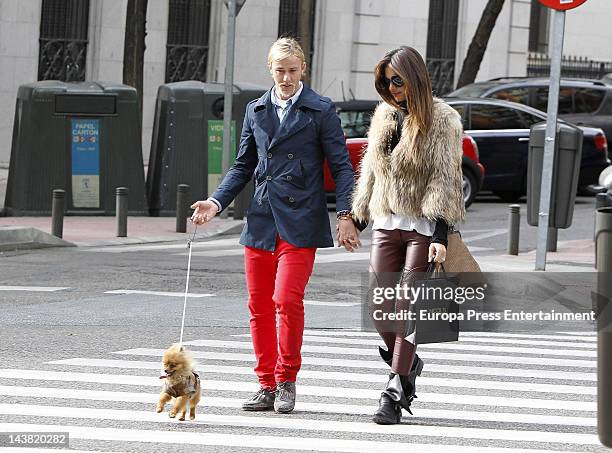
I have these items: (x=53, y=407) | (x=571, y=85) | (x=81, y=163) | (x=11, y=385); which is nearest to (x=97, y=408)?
(x=53, y=407)

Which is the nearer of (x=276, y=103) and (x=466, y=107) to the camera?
(x=276, y=103)

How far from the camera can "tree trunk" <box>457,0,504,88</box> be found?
31172mm

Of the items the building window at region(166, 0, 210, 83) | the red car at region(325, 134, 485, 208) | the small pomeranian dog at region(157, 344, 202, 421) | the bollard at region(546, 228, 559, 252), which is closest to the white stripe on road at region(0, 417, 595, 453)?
the small pomeranian dog at region(157, 344, 202, 421)

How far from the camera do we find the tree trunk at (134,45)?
26.3 meters

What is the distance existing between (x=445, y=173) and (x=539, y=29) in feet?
113

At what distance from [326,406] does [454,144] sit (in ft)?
4.85

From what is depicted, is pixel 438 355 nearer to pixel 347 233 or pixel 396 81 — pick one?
pixel 347 233

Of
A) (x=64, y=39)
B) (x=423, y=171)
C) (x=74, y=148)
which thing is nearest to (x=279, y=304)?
(x=423, y=171)

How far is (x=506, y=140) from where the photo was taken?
79.0 feet

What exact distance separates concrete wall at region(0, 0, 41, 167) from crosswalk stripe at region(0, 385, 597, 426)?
22.6 m

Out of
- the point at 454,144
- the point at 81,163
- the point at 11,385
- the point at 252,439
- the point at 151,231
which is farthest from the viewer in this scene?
the point at 81,163

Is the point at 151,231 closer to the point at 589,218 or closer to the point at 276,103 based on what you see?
the point at 589,218

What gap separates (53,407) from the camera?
755 cm

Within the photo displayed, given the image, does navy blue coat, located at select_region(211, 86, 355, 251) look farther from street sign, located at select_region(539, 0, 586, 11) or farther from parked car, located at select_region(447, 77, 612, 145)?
parked car, located at select_region(447, 77, 612, 145)
